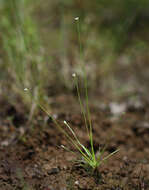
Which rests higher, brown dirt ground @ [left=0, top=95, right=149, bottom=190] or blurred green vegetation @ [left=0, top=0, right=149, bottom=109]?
blurred green vegetation @ [left=0, top=0, right=149, bottom=109]

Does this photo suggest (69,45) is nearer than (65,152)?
No

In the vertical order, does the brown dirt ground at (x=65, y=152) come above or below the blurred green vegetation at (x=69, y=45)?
below

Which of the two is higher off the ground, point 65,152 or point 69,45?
point 69,45

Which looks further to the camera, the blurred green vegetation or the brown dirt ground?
the blurred green vegetation

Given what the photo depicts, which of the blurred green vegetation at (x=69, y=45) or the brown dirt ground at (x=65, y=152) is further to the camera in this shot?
the blurred green vegetation at (x=69, y=45)
